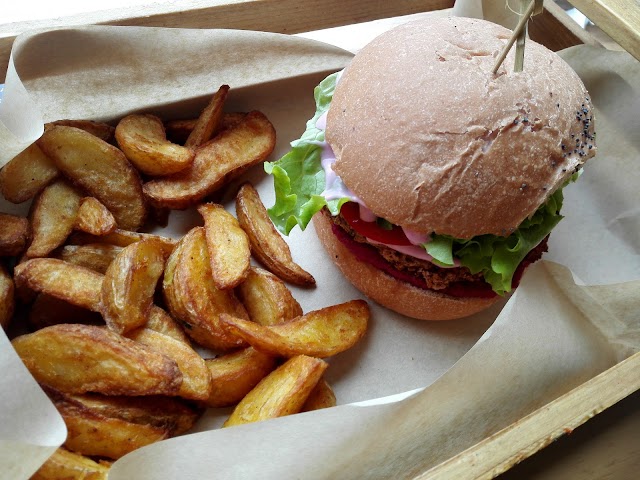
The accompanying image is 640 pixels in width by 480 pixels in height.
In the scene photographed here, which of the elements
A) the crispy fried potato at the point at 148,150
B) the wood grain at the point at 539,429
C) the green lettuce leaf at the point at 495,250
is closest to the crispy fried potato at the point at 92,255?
the crispy fried potato at the point at 148,150

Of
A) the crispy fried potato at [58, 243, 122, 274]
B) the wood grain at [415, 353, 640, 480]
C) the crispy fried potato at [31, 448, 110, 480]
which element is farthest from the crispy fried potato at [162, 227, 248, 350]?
the wood grain at [415, 353, 640, 480]

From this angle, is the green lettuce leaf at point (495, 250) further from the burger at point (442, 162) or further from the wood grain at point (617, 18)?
the wood grain at point (617, 18)

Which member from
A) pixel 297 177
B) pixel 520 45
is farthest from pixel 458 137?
pixel 297 177

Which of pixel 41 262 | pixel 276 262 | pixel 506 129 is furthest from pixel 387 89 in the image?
pixel 41 262

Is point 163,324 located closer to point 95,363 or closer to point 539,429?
point 95,363

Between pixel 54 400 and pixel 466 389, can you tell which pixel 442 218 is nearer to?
pixel 466 389
